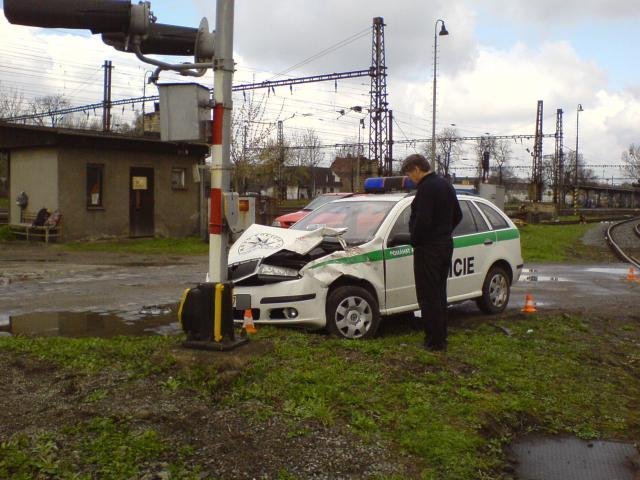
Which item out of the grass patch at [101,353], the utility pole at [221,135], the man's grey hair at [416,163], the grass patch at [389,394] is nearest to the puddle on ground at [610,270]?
the grass patch at [389,394]

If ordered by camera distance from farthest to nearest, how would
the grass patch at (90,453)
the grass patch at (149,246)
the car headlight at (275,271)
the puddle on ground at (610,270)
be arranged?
the grass patch at (149,246), the puddle on ground at (610,270), the car headlight at (275,271), the grass patch at (90,453)

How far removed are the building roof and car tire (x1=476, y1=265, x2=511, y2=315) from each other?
12.3 metres

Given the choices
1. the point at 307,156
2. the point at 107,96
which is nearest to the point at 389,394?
the point at 107,96

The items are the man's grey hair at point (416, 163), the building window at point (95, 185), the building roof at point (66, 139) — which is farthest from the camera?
the building window at point (95, 185)

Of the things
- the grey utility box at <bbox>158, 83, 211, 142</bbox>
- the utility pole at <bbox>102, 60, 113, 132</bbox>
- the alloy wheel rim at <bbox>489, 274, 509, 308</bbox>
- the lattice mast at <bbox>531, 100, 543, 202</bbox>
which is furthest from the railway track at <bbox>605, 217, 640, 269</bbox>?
the utility pole at <bbox>102, 60, 113, 132</bbox>

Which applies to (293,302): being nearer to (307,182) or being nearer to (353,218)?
(353,218)

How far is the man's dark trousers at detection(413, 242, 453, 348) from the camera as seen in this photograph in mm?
6633

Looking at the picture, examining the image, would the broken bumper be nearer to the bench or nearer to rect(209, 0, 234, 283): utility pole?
rect(209, 0, 234, 283): utility pole

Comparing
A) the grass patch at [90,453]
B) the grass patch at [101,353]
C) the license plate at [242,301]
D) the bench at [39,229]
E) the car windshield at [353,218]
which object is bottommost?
the grass patch at [90,453]

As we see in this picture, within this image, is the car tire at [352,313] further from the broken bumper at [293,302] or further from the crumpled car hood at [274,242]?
the crumpled car hood at [274,242]

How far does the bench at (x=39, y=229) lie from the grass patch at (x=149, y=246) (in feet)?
1.81

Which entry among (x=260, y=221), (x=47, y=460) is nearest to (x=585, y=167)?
(x=260, y=221)

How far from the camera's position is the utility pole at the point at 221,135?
5539mm

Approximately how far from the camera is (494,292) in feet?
30.5
